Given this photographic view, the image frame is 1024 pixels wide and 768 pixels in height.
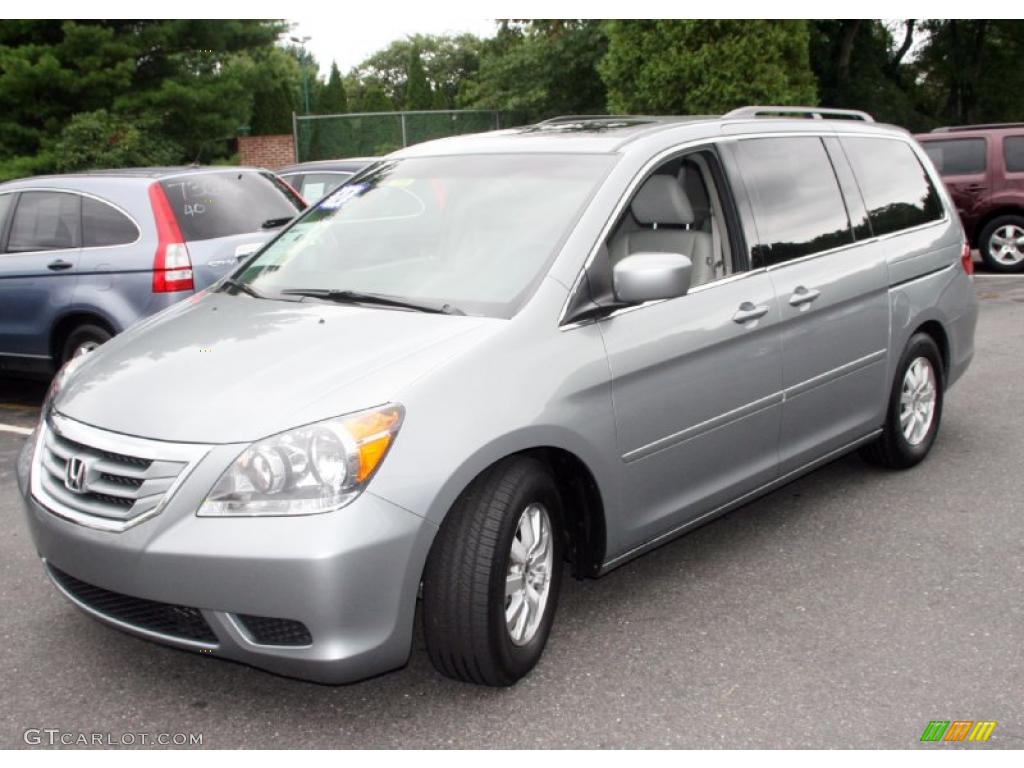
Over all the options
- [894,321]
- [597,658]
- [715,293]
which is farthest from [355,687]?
[894,321]

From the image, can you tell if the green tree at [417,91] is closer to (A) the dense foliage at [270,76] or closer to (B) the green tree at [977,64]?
(A) the dense foliage at [270,76]

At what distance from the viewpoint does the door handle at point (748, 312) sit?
4.48 metres

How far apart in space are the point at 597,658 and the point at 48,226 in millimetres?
5822

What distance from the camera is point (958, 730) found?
3350 mm

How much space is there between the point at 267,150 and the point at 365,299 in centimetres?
2902

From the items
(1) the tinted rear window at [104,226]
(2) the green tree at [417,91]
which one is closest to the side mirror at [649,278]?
(1) the tinted rear window at [104,226]

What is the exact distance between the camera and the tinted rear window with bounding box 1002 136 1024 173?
14688 millimetres

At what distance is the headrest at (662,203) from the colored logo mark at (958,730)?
6.75 ft

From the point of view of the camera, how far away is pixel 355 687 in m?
3.75

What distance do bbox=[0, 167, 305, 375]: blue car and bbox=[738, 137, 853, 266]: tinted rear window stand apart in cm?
373

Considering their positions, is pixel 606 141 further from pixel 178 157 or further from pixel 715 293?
pixel 178 157

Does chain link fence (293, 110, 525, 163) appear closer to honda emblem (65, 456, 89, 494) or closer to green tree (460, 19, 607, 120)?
green tree (460, 19, 607, 120)

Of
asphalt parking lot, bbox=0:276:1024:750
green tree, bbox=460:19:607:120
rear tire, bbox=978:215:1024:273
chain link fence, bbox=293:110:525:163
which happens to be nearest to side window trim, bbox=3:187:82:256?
asphalt parking lot, bbox=0:276:1024:750

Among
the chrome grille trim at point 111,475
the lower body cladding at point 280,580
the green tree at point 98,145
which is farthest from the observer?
the green tree at point 98,145
